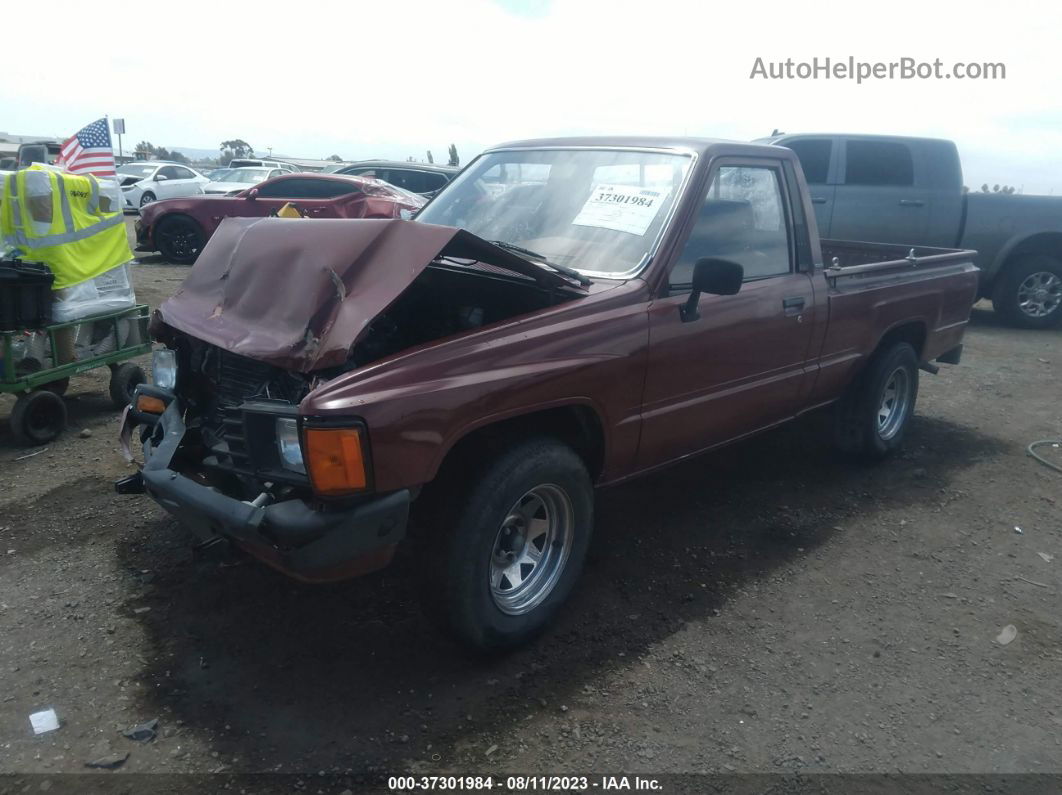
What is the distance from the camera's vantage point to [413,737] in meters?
2.63

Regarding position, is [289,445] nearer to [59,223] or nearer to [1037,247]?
[59,223]

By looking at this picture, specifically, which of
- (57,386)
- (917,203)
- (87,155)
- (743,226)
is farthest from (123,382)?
(917,203)

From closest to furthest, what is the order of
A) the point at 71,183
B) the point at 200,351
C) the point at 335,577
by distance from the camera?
1. the point at 335,577
2. the point at 200,351
3. the point at 71,183

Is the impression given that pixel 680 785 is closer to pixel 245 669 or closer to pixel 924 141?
pixel 245 669

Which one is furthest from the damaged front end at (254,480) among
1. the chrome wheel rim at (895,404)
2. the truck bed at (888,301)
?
the chrome wheel rim at (895,404)

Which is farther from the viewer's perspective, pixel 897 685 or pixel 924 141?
pixel 924 141

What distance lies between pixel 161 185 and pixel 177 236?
1205 centimetres

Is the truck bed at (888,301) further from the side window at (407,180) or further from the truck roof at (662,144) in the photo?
the side window at (407,180)

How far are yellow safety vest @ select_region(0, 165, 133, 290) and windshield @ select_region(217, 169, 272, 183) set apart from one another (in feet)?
54.1

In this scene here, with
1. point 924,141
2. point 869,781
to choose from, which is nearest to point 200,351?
point 869,781

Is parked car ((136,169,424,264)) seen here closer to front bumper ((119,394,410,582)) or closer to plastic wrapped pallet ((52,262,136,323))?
plastic wrapped pallet ((52,262,136,323))

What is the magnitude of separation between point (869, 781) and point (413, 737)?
1475 millimetres

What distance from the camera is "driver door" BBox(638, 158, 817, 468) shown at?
11.4 feet

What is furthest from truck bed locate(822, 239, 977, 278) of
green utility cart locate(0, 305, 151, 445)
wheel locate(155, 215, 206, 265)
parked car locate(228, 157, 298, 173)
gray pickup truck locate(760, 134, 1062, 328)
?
parked car locate(228, 157, 298, 173)
